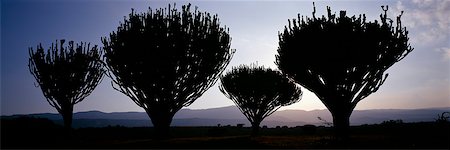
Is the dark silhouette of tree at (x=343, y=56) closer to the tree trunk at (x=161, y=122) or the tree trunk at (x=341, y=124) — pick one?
the tree trunk at (x=341, y=124)

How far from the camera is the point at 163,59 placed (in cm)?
1577

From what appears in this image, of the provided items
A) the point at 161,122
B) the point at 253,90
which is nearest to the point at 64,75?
the point at 161,122

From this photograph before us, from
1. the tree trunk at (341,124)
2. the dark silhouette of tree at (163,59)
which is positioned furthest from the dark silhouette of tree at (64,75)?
the tree trunk at (341,124)

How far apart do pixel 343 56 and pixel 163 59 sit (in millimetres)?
8625

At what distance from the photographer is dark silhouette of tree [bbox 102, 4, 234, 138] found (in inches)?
622

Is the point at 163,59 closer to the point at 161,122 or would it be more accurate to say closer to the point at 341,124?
the point at 161,122

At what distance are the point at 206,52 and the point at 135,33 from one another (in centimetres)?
369

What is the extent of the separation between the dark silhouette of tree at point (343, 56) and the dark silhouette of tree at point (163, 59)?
15.3ft

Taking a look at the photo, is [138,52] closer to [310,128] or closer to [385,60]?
[385,60]

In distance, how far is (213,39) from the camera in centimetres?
1681

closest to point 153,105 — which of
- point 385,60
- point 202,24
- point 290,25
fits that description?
point 202,24

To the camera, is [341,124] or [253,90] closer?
[341,124]

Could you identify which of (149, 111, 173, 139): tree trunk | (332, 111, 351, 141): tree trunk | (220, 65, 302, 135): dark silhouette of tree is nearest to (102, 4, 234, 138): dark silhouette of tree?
(149, 111, 173, 139): tree trunk

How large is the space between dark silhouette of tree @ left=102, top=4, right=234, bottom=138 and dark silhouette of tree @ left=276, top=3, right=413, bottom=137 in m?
4.66
